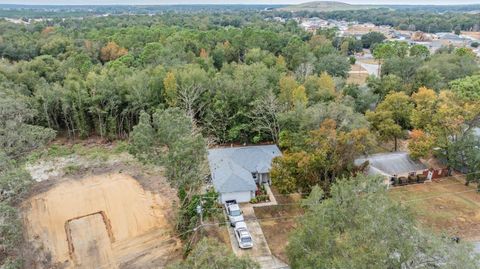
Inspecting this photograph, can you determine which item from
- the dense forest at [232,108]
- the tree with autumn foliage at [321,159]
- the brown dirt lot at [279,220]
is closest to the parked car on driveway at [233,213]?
the brown dirt lot at [279,220]

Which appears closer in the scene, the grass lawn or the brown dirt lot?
the brown dirt lot

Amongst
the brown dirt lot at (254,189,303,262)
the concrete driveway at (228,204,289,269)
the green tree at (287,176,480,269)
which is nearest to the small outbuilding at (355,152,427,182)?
the brown dirt lot at (254,189,303,262)

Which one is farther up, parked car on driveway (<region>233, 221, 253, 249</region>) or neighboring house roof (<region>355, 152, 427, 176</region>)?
neighboring house roof (<region>355, 152, 427, 176</region>)

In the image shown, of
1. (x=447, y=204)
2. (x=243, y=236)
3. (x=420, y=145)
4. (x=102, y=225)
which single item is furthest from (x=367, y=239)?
(x=420, y=145)

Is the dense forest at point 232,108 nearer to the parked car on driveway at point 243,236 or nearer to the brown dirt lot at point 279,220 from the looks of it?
the brown dirt lot at point 279,220

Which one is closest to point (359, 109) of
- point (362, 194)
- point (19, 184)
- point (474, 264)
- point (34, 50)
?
point (362, 194)

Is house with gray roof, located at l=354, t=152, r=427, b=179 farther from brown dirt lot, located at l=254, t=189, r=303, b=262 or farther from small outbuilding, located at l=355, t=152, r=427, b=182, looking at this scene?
brown dirt lot, located at l=254, t=189, r=303, b=262

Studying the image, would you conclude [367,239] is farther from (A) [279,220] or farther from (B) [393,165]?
(B) [393,165]
